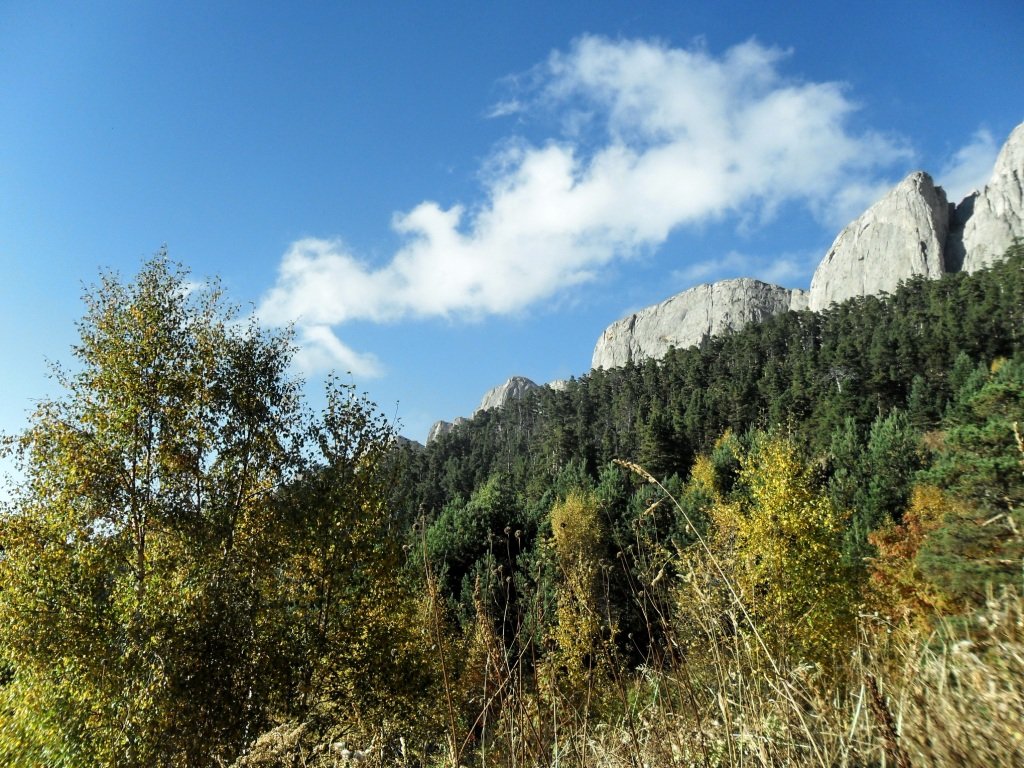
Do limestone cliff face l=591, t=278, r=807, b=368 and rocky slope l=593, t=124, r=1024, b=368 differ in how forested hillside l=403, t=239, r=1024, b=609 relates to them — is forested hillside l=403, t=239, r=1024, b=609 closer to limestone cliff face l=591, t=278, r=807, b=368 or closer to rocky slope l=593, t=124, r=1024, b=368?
rocky slope l=593, t=124, r=1024, b=368

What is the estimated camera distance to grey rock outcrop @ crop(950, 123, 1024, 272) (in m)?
102

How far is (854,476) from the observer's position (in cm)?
4069

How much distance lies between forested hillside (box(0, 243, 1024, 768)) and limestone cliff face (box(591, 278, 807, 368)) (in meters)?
139

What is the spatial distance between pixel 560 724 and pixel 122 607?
31.9 ft

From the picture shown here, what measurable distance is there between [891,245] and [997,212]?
16422 millimetres

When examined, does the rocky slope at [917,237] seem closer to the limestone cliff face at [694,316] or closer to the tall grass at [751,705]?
the limestone cliff face at [694,316]

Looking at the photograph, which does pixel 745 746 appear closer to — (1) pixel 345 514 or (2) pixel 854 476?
(1) pixel 345 514

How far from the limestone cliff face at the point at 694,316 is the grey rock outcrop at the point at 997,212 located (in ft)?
126

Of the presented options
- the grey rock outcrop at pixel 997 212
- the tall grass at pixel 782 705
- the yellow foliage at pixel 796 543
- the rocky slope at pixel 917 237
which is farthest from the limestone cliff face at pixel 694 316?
the tall grass at pixel 782 705

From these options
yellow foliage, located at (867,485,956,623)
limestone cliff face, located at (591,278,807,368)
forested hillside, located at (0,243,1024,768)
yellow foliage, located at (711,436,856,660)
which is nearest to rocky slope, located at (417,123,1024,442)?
limestone cliff face, located at (591,278,807,368)

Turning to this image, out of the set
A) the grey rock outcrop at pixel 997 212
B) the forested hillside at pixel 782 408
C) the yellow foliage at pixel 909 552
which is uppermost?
the grey rock outcrop at pixel 997 212

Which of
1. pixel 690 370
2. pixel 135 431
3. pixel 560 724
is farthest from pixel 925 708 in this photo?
pixel 690 370

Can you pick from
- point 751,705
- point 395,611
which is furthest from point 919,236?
point 751,705

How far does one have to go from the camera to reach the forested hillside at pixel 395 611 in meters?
1.98
